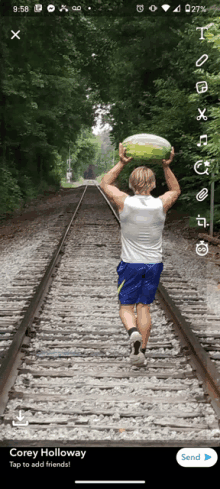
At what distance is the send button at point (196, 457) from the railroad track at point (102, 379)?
12.5 inches

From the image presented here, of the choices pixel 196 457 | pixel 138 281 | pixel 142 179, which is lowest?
pixel 196 457

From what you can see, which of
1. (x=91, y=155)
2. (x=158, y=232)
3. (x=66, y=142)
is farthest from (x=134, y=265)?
(x=91, y=155)

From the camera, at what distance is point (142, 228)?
10.9 ft

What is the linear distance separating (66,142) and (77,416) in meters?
33.9

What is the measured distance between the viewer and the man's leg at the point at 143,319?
378 centimetres

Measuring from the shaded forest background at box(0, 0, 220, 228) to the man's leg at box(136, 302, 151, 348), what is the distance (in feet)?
12.4

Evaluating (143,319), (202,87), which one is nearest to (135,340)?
(143,319)

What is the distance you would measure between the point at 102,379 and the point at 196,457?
198cm

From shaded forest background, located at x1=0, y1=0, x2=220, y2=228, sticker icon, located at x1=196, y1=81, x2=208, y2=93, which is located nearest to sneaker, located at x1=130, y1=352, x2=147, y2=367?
sticker icon, located at x1=196, y1=81, x2=208, y2=93

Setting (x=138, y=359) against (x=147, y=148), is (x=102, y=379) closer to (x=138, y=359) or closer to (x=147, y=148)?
(x=138, y=359)

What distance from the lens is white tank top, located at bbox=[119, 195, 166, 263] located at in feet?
10.7

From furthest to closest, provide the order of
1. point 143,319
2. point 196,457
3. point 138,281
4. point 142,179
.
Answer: point 143,319
point 138,281
point 142,179
point 196,457

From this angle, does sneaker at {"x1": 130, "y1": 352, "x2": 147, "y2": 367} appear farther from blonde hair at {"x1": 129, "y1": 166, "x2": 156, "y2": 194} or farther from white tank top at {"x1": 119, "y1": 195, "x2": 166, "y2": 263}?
blonde hair at {"x1": 129, "y1": 166, "x2": 156, "y2": 194}

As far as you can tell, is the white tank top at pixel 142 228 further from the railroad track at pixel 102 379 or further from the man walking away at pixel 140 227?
the railroad track at pixel 102 379
